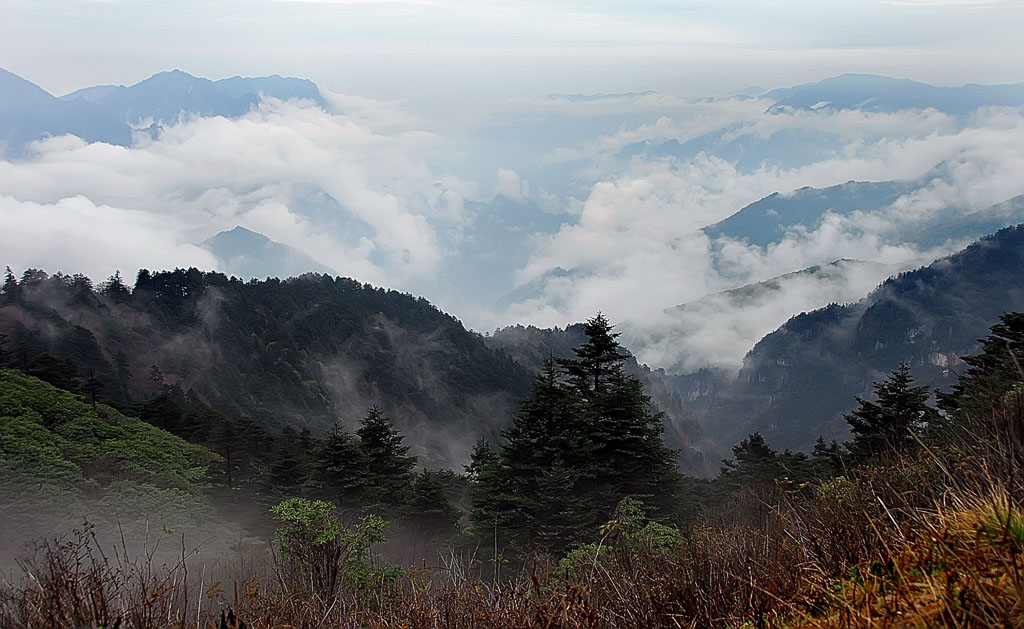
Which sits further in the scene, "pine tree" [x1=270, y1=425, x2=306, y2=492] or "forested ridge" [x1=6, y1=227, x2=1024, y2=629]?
"pine tree" [x1=270, y1=425, x2=306, y2=492]

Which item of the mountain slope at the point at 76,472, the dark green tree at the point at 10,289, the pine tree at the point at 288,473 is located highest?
the dark green tree at the point at 10,289

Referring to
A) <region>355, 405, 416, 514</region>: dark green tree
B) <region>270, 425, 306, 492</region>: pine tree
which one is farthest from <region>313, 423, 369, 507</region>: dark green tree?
<region>270, 425, 306, 492</region>: pine tree

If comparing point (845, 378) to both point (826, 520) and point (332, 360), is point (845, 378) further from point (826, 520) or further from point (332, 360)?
point (826, 520)

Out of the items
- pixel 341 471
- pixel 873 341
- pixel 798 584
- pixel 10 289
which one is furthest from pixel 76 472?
pixel 873 341

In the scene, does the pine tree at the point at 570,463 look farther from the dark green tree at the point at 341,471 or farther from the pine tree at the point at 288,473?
the pine tree at the point at 288,473

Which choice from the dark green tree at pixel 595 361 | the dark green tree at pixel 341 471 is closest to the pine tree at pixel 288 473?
the dark green tree at pixel 341 471

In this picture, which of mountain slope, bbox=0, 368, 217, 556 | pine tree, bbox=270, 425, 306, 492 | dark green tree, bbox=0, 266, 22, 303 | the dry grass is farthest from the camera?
dark green tree, bbox=0, 266, 22, 303

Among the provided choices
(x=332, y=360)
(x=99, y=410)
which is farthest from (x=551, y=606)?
(x=332, y=360)

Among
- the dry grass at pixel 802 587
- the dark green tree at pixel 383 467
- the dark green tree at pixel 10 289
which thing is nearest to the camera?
the dry grass at pixel 802 587

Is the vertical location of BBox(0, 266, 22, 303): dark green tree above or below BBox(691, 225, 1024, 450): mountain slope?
above

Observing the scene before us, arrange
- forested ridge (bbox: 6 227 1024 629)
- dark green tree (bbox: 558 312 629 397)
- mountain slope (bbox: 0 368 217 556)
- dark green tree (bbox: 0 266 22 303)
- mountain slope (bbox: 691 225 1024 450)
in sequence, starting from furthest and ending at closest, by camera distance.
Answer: mountain slope (bbox: 691 225 1024 450)
dark green tree (bbox: 0 266 22 303)
dark green tree (bbox: 558 312 629 397)
mountain slope (bbox: 0 368 217 556)
forested ridge (bbox: 6 227 1024 629)

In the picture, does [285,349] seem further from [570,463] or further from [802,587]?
[802,587]

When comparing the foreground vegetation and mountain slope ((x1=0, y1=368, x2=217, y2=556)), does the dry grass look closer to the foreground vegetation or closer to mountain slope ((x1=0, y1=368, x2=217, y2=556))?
the foreground vegetation

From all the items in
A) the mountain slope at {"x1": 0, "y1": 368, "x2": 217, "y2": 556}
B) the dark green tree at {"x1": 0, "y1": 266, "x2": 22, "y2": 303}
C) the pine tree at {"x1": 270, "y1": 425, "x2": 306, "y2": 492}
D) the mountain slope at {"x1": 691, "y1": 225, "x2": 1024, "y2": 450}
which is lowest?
the mountain slope at {"x1": 691, "y1": 225, "x2": 1024, "y2": 450}
